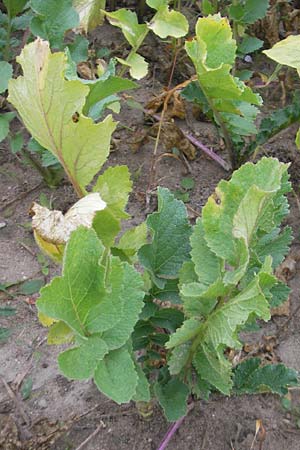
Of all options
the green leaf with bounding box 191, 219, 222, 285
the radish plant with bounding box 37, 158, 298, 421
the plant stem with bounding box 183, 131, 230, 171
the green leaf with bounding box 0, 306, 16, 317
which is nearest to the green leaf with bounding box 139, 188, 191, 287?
the radish plant with bounding box 37, 158, 298, 421

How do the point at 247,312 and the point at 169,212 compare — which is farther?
the point at 169,212

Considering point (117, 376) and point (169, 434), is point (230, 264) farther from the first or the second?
point (169, 434)

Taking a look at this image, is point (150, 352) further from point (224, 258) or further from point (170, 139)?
point (170, 139)

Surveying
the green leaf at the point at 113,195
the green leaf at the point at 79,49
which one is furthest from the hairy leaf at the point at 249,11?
the green leaf at the point at 113,195

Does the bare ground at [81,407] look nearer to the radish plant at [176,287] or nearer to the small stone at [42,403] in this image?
the small stone at [42,403]

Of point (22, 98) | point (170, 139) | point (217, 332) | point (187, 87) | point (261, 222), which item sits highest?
point (22, 98)

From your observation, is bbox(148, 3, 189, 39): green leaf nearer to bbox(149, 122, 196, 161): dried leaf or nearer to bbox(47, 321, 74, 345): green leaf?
bbox(149, 122, 196, 161): dried leaf

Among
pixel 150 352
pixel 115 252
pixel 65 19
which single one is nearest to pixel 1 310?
pixel 150 352
